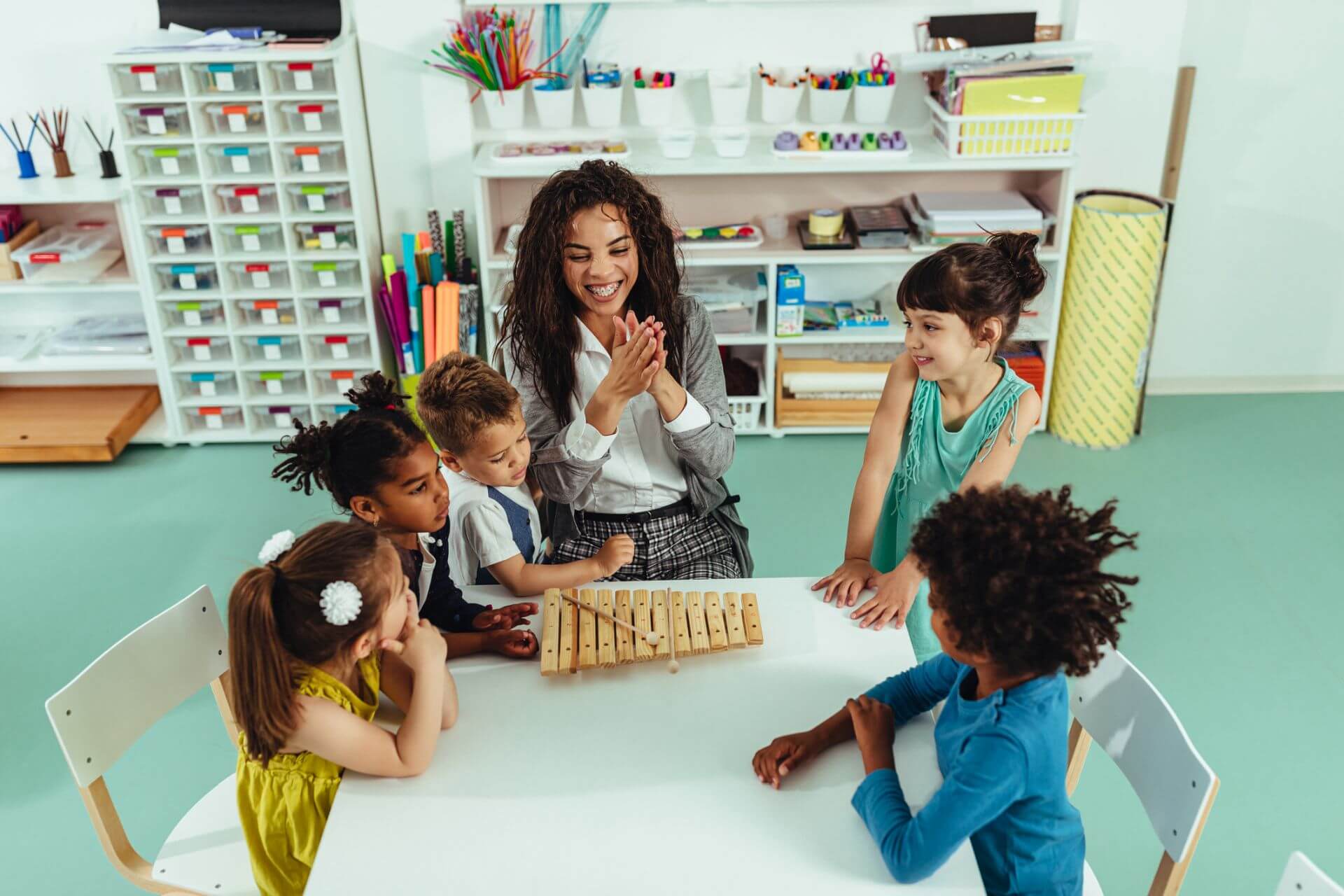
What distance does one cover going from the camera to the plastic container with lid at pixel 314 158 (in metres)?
3.51

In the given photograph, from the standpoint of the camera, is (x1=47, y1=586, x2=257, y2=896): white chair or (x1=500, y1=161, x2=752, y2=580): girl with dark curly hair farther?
(x1=500, y1=161, x2=752, y2=580): girl with dark curly hair

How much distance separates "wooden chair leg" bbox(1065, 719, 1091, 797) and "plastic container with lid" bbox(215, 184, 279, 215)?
2821mm

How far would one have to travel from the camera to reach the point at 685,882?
132 cm

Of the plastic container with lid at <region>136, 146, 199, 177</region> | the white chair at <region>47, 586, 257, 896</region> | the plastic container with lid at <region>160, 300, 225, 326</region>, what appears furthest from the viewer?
the plastic container with lid at <region>160, 300, 225, 326</region>

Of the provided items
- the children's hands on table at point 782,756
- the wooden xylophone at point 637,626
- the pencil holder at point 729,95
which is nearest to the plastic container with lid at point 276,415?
the pencil holder at point 729,95

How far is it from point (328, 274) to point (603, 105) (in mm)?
1012

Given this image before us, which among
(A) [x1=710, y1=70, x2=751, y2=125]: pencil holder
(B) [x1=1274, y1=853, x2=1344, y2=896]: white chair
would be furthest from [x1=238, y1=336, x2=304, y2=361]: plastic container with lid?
(B) [x1=1274, y1=853, x2=1344, y2=896]: white chair

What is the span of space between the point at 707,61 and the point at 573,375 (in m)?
1.85

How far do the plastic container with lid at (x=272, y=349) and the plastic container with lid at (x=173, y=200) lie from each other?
1.44ft

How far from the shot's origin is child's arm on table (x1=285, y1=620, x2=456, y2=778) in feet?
4.72

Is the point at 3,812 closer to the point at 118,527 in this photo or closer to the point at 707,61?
the point at 118,527

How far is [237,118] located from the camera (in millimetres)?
3428

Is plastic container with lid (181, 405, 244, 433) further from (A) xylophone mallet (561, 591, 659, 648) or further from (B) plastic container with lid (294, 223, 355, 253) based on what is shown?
(A) xylophone mallet (561, 591, 659, 648)

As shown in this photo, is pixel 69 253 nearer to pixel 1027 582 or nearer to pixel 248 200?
pixel 248 200
